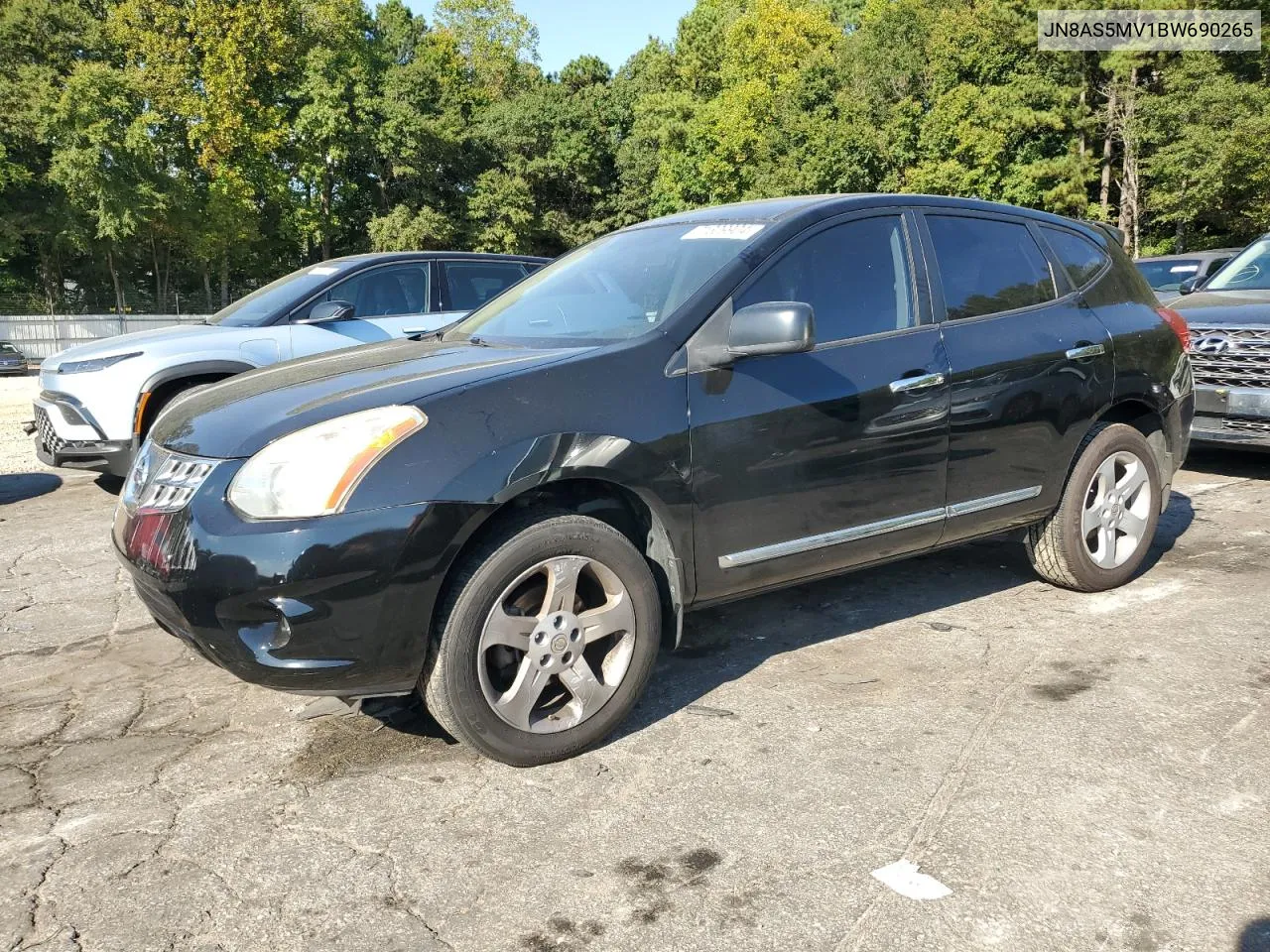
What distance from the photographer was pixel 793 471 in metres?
3.53

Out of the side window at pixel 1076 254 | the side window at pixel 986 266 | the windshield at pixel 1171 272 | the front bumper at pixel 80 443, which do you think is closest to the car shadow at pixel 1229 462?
the side window at pixel 1076 254

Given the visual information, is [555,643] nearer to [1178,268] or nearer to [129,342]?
[129,342]

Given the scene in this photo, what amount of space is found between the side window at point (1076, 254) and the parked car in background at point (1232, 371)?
110 inches

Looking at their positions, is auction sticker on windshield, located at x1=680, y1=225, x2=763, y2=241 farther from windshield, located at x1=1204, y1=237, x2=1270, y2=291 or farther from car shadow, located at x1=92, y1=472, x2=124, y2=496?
windshield, located at x1=1204, y1=237, x2=1270, y2=291

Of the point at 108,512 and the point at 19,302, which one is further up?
the point at 19,302

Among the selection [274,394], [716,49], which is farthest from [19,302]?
[274,394]

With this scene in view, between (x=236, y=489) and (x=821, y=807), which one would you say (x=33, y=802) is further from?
(x=821, y=807)

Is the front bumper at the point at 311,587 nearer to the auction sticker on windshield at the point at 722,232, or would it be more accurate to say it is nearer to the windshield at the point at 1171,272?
the auction sticker on windshield at the point at 722,232

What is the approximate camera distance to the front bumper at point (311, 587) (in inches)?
109

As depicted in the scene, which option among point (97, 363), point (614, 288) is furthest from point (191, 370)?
point (614, 288)

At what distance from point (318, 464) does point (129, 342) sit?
16.7ft

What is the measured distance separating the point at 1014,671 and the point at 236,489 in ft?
9.21

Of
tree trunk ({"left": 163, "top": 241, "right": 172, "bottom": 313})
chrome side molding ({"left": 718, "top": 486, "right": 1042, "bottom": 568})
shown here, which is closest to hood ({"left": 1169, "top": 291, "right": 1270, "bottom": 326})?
chrome side molding ({"left": 718, "top": 486, "right": 1042, "bottom": 568})

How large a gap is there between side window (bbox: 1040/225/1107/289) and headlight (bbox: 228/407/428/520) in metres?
3.20
